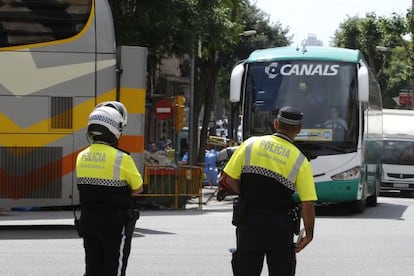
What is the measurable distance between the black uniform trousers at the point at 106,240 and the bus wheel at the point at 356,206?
14.4 meters

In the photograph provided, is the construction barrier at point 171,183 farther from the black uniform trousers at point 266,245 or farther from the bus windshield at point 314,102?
the black uniform trousers at point 266,245

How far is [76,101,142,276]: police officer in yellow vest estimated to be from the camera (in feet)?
23.9

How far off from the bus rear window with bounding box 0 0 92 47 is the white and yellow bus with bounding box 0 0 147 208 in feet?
0.05

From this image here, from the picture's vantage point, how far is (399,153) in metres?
33.4

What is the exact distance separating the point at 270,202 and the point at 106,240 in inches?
52.2

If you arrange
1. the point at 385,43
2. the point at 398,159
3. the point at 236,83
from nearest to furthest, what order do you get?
the point at 236,83 → the point at 398,159 → the point at 385,43

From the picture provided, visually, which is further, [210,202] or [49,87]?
[210,202]

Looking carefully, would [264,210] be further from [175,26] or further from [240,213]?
[175,26]

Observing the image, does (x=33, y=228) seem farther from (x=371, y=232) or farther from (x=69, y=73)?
(x=371, y=232)

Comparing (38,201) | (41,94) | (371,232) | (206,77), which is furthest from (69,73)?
(206,77)

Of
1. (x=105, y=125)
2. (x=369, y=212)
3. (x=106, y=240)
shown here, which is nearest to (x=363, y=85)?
(x=369, y=212)

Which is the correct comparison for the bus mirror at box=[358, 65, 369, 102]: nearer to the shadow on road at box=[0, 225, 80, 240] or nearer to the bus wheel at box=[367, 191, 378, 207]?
the bus wheel at box=[367, 191, 378, 207]

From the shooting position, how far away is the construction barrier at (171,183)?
76.6 feet

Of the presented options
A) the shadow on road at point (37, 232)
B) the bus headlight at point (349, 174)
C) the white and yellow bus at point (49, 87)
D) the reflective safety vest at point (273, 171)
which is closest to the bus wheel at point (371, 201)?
the bus headlight at point (349, 174)
